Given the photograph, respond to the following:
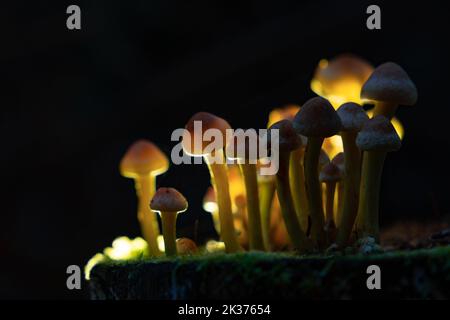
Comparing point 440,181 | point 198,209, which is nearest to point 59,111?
point 198,209

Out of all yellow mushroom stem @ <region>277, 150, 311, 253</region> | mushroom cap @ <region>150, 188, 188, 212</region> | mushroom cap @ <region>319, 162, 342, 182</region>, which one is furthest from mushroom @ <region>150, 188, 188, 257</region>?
mushroom cap @ <region>319, 162, 342, 182</region>

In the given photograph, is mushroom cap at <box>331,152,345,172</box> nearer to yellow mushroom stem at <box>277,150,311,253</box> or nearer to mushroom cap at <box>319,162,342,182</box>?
mushroom cap at <box>319,162,342,182</box>

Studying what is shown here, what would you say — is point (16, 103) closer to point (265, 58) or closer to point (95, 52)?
point (95, 52)

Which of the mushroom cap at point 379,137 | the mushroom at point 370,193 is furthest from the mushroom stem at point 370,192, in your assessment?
the mushroom cap at point 379,137

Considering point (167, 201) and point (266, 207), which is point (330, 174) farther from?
point (167, 201)

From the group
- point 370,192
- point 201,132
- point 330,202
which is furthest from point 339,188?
point 201,132

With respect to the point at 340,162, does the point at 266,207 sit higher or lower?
lower

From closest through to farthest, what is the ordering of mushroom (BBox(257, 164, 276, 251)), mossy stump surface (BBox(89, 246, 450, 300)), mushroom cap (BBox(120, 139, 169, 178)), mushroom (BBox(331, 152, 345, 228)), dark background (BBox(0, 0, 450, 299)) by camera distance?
1. mossy stump surface (BBox(89, 246, 450, 300))
2. mushroom (BBox(331, 152, 345, 228))
3. mushroom (BBox(257, 164, 276, 251))
4. mushroom cap (BBox(120, 139, 169, 178))
5. dark background (BBox(0, 0, 450, 299))
